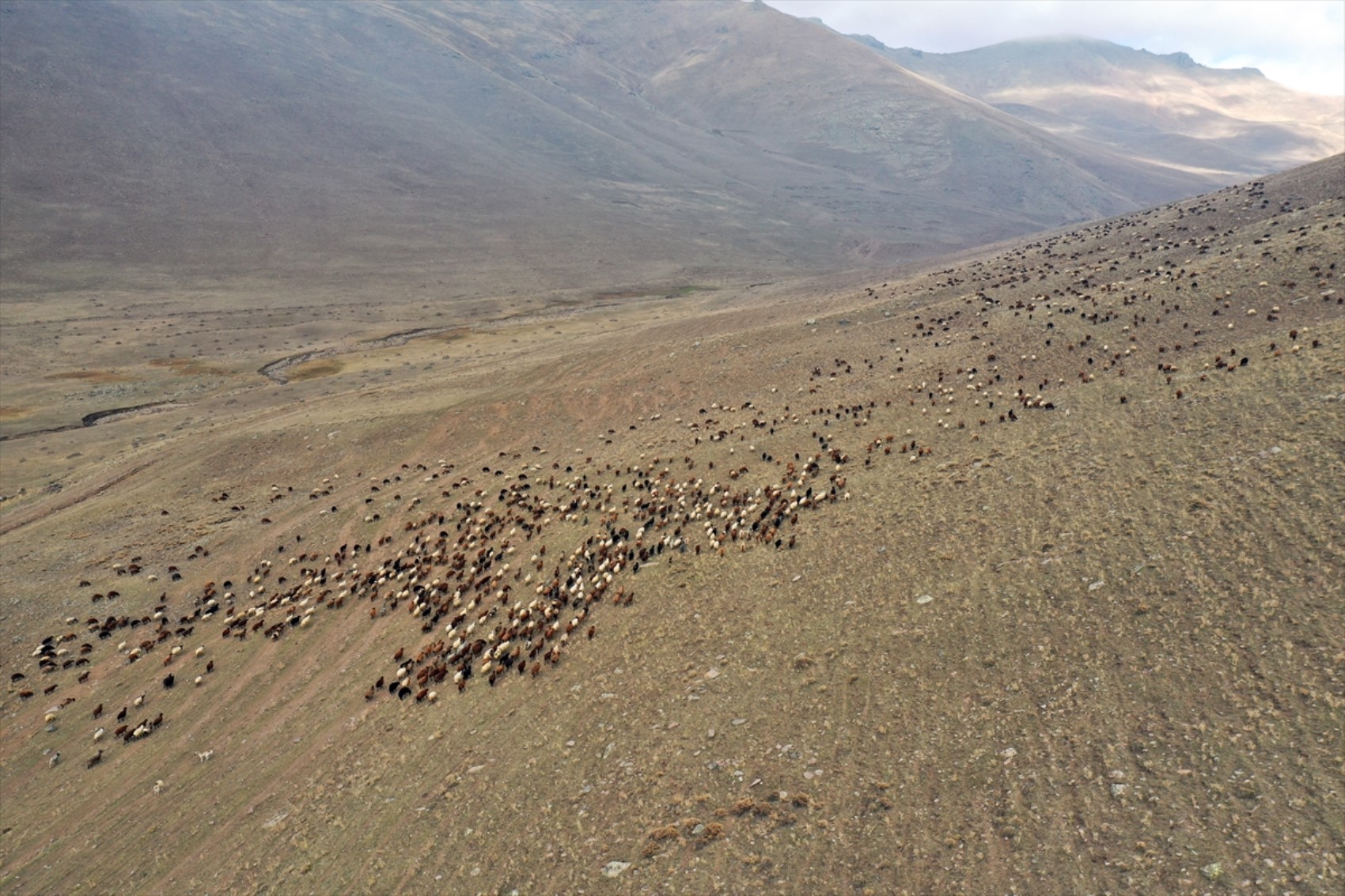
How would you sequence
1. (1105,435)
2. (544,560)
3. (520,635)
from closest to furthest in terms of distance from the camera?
(520,635) < (1105,435) < (544,560)

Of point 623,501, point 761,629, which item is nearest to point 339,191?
A: point 623,501

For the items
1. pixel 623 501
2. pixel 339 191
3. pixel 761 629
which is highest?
pixel 339 191

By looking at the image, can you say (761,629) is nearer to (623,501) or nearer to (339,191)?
(623,501)

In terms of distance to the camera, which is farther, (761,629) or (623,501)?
(623,501)

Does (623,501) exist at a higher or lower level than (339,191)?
lower

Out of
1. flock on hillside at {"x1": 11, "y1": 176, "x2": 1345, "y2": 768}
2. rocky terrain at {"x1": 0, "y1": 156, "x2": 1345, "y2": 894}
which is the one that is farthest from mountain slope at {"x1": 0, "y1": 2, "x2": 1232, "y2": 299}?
flock on hillside at {"x1": 11, "y1": 176, "x2": 1345, "y2": 768}

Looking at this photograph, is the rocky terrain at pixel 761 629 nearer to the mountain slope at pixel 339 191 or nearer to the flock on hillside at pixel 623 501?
the flock on hillside at pixel 623 501

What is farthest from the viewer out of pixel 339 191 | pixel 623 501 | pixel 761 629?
pixel 339 191

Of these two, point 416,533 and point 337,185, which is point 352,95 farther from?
point 416,533

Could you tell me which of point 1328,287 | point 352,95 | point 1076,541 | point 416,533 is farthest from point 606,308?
point 352,95

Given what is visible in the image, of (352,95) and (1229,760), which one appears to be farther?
(352,95)
